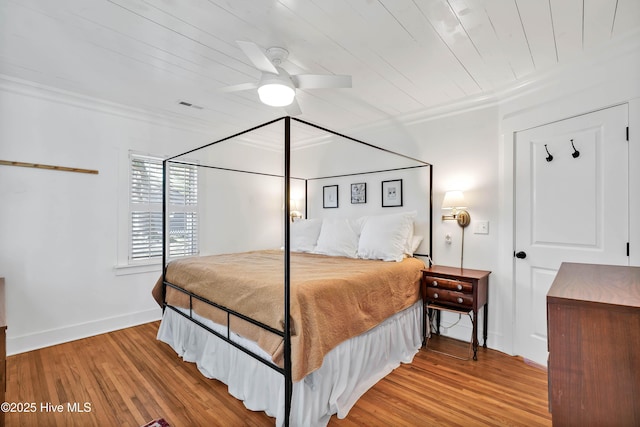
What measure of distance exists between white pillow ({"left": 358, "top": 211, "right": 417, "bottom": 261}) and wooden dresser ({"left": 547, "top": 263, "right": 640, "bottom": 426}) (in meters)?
2.13

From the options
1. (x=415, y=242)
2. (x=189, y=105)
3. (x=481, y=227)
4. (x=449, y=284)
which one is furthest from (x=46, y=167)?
(x=481, y=227)

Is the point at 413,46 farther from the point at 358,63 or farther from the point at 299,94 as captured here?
the point at 299,94

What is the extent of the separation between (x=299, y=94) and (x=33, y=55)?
2.05 m

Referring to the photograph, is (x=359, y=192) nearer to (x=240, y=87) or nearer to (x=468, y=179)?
(x=468, y=179)

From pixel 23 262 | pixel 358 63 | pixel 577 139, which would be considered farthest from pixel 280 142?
pixel 577 139

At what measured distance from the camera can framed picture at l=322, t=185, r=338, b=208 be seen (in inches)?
167

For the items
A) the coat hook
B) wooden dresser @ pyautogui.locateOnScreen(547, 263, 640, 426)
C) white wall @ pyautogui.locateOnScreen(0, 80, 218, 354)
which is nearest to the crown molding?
white wall @ pyautogui.locateOnScreen(0, 80, 218, 354)

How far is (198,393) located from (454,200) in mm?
2707

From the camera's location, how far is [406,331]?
8.93 ft

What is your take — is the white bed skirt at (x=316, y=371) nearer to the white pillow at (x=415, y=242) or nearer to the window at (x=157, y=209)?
the white pillow at (x=415, y=242)

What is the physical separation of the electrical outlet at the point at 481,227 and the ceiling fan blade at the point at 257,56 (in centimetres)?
232

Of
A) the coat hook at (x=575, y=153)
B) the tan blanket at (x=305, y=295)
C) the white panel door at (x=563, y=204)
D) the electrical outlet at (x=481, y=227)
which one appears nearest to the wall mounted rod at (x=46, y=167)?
the tan blanket at (x=305, y=295)

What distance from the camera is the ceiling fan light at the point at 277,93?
2.02 m

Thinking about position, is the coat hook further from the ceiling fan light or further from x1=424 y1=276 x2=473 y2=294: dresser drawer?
the ceiling fan light
